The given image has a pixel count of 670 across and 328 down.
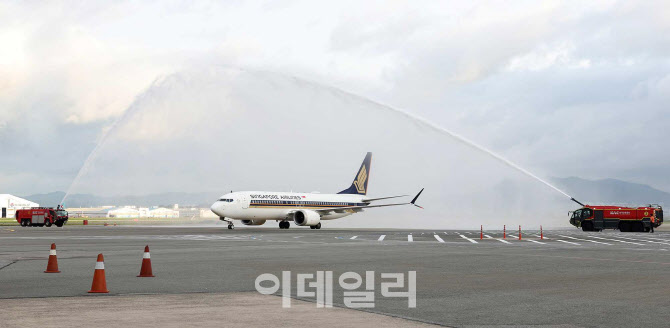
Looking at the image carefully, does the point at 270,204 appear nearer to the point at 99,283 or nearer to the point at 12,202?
the point at 99,283

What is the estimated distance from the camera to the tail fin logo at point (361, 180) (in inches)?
3398

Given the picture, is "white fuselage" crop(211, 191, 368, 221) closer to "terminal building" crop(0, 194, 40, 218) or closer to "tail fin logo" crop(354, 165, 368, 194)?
"tail fin logo" crop(354, 165, 368, 194)

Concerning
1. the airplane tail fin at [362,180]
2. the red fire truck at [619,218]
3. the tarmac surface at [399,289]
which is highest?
the airplane tail fin at [362,180]

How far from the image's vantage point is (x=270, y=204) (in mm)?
69062

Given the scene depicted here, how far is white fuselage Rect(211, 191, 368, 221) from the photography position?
2589 inches

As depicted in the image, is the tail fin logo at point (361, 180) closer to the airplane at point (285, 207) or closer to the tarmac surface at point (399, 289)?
the airplane at point (285, 207)

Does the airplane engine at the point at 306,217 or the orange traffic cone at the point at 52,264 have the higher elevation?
the airplane engine at the point at 306,217

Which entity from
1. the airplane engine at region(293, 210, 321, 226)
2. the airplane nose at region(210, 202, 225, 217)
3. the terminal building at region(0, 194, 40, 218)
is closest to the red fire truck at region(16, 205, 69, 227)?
the airplane nose at region(210, 202, 225, 217)

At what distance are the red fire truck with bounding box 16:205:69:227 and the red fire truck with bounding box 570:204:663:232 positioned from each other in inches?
2159

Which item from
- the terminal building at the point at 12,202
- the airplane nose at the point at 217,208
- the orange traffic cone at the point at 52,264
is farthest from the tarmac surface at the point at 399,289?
the terminal building at the point at 12,202

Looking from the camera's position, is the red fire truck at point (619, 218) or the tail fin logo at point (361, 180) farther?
the tail fin logo at point (361, 180)

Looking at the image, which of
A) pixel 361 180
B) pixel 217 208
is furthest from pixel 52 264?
pixel 361 180

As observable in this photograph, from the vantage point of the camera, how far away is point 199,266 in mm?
21781

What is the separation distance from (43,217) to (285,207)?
28710mm
